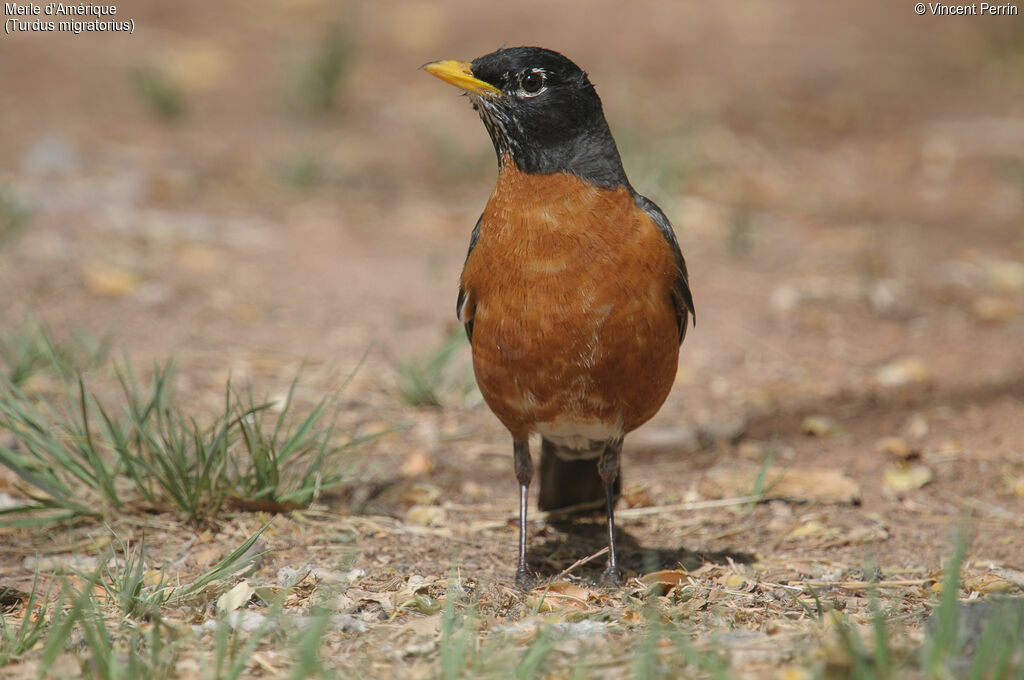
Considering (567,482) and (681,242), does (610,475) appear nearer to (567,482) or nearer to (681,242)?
(567,482)

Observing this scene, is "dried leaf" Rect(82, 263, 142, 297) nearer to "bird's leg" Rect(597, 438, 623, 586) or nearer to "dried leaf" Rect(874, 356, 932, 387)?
"bird's leg" Rect(597, 438, 623, 586)

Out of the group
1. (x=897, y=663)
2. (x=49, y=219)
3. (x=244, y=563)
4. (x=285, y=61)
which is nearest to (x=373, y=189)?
(x=49, y=219)

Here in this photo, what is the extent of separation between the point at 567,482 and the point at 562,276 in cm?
129

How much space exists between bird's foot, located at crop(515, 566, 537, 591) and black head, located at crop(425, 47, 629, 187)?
1353 millimetres

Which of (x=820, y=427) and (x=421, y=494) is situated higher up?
(x=820, y=427)

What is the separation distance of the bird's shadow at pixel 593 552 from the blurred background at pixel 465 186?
30.9 inches

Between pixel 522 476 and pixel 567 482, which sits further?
pixel 567 482

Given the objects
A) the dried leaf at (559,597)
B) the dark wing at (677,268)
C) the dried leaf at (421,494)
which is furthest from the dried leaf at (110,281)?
the dried leaf at (559,597)

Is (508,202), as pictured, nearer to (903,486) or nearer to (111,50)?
(903,486)

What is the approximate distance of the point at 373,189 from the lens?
8328 mm

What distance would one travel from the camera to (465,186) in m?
8.52

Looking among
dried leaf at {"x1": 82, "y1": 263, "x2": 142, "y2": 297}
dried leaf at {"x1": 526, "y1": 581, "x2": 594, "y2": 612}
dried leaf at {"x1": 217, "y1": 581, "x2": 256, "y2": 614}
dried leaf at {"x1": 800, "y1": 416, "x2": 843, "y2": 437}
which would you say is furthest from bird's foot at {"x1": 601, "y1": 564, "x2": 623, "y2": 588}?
dried leaf at {"x1": 82, "y1": 263, "x2": 142, "y2": 297}

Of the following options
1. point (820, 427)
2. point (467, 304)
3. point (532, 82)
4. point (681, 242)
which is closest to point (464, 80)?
point (532, 82)

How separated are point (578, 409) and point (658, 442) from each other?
1604 mm
